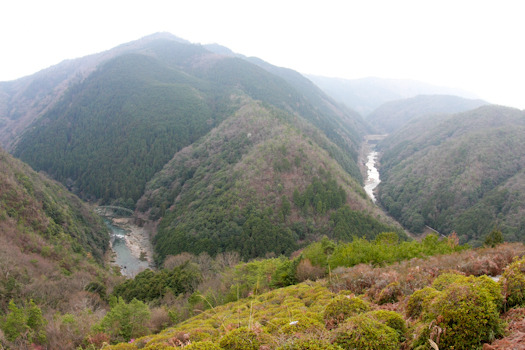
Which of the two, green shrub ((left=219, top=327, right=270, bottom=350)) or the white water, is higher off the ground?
green shrub ((left=219, top=327, right=270, bottom=350))

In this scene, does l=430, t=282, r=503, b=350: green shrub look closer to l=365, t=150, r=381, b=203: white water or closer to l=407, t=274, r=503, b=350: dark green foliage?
l=407, t=274, r=503, b=350: dark green foliage

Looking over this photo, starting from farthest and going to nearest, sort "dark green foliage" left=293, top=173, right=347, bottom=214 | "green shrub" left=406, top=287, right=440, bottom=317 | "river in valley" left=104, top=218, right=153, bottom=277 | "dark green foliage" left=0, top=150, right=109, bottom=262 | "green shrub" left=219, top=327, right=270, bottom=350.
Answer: "dark green foliage" left=293, top=173, right=347, bottom=214
"river in valley" left=104, top=218, right=153, bottom=277
"dark green foliage" left=0, top=150, right=109, bottom=262
"green shrub" left=406, top=287, right=440, bottom=317
"green shrub" left=219, top=327, right=270, bottom=350

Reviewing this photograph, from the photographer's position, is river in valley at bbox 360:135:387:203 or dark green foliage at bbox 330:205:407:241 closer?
dark green foliage at bbox 330:205:407:241

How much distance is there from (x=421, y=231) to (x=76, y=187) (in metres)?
142

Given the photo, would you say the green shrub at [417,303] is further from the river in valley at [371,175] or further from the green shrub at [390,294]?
the river in valley at [371,175]

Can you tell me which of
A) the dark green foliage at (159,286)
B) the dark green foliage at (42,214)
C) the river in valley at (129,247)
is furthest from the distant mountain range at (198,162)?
the dark green foliage at (159,286)

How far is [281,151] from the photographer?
9706 cm

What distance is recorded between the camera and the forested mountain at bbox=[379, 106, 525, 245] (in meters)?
91.2

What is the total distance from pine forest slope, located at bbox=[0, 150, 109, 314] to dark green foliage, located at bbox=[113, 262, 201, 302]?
5.93 m

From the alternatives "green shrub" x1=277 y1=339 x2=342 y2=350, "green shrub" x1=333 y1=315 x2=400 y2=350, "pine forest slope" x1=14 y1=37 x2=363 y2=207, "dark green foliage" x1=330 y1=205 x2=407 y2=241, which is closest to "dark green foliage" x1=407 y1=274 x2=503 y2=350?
"green shrub" x1=333 y1=315 x2=400 y2=350

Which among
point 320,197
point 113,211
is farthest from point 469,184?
point 113,211

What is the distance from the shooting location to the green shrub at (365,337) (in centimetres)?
684

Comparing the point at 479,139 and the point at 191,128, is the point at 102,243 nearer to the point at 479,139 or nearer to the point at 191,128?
the point at 191,128

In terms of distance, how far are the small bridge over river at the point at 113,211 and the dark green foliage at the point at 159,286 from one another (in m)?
72.1
